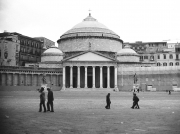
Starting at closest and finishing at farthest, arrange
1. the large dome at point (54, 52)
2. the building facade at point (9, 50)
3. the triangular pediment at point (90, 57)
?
the triangular pediment at point (90, 57) → the building facade at point (9, 50) → the large dome at point (54, 52)

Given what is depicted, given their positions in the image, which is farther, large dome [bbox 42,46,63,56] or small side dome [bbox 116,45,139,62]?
large dome [bbox 42,46,63,56]

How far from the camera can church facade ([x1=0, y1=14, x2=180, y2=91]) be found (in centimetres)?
7356

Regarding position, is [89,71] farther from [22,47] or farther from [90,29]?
[22,47]

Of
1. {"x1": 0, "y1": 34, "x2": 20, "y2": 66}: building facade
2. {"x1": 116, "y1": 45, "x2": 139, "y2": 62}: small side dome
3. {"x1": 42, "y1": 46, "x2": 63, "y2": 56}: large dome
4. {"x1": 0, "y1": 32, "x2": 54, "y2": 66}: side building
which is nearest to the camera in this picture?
{"x1": 116, "y1": 45, "x2": 139, "y2": 62}: small side dome

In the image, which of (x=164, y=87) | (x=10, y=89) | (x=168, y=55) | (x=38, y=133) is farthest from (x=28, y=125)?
(x=168, y=55)

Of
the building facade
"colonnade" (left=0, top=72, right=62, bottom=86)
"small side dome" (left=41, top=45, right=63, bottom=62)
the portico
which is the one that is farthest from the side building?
the portico

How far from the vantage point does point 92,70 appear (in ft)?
250

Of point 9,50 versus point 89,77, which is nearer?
point 89,77

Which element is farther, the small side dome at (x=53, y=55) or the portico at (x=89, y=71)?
the small side dome at (x=53, y=55)

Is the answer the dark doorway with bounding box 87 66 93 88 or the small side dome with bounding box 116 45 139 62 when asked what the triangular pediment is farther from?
the small side dome with bounding box 116 45 139 62

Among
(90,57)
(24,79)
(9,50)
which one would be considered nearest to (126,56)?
(90,57)

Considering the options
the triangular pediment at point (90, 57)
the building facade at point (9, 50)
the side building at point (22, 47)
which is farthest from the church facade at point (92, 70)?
the side building at point (22, 47)

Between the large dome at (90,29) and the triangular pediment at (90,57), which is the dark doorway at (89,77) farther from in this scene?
the large dome at (90,29)

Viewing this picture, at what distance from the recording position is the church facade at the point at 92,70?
7356 cm
